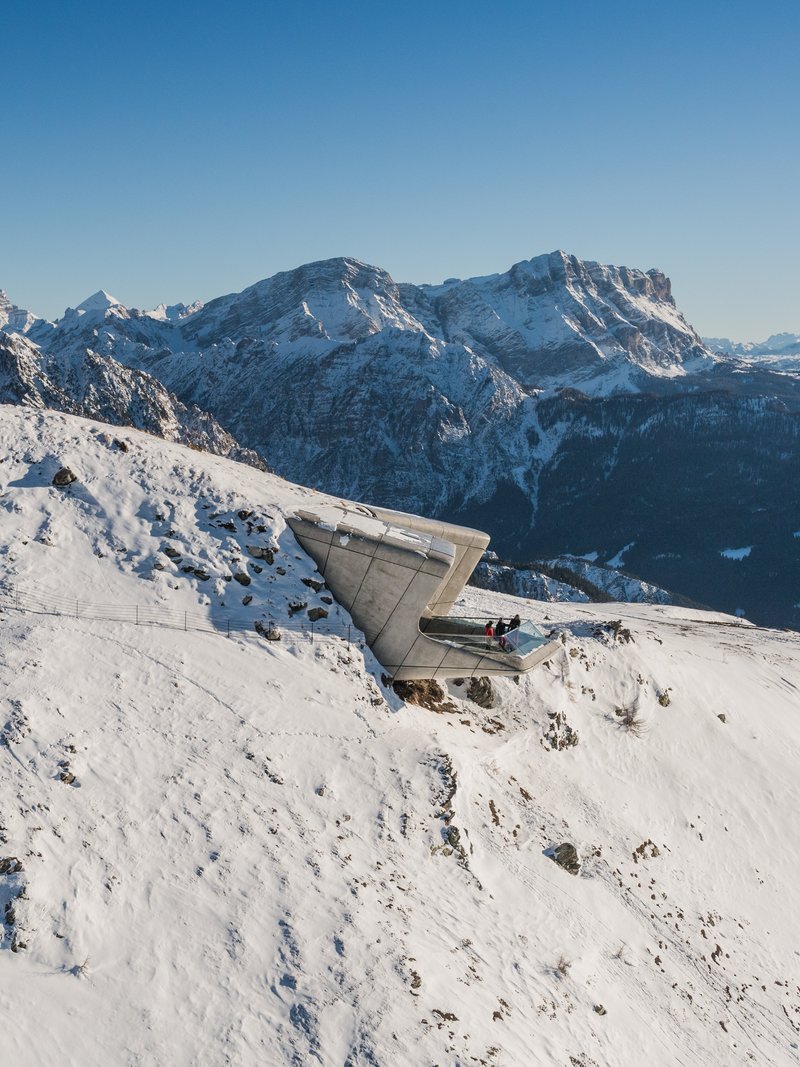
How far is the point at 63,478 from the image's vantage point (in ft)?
102

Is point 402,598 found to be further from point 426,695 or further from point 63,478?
point 63,478

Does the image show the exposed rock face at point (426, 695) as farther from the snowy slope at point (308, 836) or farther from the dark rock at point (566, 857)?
the dark rock at point (566, 857)

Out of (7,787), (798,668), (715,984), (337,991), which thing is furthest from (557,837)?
(798,668)

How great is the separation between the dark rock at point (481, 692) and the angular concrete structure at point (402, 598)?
Answer: 988mm

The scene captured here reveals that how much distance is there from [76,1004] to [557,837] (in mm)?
17055

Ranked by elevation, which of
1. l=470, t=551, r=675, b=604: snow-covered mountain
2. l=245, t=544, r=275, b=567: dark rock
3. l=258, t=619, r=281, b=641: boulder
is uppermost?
l=245, t=544, r=275, b=567: dark rock

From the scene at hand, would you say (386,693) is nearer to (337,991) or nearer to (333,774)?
(333,774)

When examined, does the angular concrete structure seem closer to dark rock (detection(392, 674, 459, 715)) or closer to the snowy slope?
dark rock (detection(392, 674, 459, 715))

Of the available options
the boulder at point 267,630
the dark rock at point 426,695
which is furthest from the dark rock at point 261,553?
the dark rock at point 426,695

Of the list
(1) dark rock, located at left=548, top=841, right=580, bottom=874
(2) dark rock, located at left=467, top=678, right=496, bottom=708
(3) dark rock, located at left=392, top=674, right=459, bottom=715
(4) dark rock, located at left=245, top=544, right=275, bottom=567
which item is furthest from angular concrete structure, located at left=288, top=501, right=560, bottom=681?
(1) dark rock, located at left=548, top=841, right=580, bottom=874

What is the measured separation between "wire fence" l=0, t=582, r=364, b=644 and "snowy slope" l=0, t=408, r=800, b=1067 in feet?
1.01

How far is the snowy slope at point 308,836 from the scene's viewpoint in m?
17.0

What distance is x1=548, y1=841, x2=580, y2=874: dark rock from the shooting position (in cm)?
2655

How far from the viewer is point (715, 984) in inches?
1010
